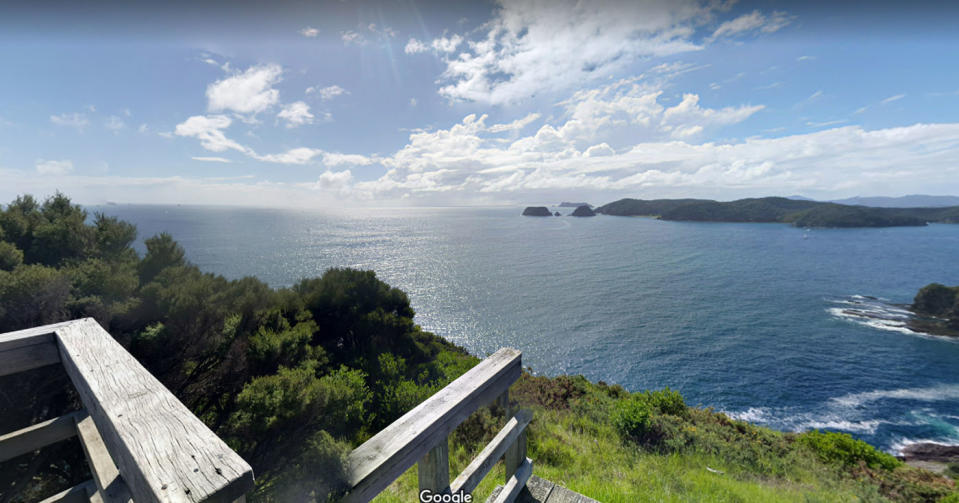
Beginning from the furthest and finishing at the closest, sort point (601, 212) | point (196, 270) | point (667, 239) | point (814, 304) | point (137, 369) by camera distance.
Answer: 1. point (601, 212)
2. point (667, 239)
3. point (814, 304)
4. point (196, 270)
5. point (137, 369)

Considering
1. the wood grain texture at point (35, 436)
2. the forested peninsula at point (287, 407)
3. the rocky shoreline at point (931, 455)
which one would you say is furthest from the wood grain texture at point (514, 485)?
the rocky shoreline at point (931, 455)

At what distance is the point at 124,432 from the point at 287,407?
19.4 feet

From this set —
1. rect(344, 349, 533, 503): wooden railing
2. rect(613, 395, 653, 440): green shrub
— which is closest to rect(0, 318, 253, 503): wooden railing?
rect(344, 349, 533, 503): wooden railing

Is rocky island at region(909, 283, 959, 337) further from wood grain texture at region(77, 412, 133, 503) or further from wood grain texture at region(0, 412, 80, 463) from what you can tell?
wood grain texture at region(0, 412, 80, 463)

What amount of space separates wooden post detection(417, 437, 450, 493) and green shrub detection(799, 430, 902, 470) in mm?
13574

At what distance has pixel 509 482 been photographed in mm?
2596

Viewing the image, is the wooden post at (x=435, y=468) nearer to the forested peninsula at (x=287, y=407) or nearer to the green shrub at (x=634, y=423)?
the forested peninsula at (x=287, y=407)

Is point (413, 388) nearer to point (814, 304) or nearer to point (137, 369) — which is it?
point (137, 369)

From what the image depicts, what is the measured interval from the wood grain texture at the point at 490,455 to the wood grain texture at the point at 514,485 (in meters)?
0.32

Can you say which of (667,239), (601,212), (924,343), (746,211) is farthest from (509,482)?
(601,212)

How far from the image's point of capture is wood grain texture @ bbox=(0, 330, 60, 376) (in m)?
1.79

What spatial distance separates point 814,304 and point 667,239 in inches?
1886

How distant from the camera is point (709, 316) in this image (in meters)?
32.8

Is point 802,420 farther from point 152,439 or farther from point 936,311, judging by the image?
point 936,311
